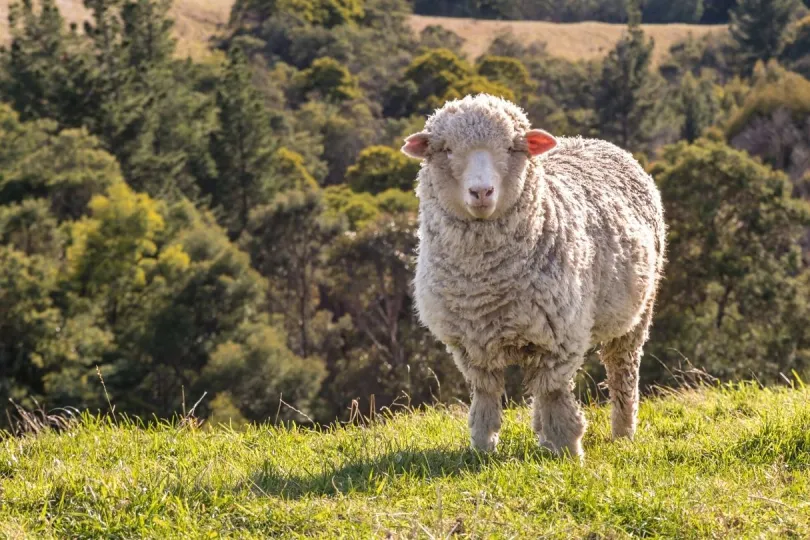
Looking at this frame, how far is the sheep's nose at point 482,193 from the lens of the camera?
4840mm

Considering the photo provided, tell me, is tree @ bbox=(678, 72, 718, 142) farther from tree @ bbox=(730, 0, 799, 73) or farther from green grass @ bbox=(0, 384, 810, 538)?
green grass @ bbox=(0, 384, 810, 538)

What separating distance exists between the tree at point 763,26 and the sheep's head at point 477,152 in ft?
208

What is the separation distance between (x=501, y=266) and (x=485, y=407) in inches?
27.0

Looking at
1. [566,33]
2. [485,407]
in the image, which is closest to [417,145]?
[485,407]

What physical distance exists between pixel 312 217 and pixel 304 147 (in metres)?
17.5

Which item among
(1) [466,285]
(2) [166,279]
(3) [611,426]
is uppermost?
(1) [466,285]

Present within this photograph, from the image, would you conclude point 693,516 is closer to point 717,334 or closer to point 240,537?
point 240,537

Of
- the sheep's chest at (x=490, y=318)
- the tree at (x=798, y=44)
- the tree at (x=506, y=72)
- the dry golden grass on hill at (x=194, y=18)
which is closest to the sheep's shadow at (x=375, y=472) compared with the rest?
Answer: the sheep's chest at (x=490, y=318)

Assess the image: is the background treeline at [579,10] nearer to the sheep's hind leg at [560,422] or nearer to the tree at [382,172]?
the tree at [382,172]

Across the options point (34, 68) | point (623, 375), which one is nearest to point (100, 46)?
point (34, 68)

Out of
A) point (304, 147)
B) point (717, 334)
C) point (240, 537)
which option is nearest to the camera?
point (240, 537)

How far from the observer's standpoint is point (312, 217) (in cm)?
3256

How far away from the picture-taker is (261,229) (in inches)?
1331

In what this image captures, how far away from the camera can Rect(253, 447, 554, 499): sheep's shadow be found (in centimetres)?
443
